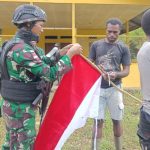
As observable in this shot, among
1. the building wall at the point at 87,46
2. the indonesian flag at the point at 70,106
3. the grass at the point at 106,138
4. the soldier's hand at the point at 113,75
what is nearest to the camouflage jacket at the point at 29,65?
the indonesian flag at the point at 70,106

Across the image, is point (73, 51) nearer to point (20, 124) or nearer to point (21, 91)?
point (21, 91)

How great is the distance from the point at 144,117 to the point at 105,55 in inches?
77.3

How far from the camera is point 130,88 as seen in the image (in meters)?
14.2

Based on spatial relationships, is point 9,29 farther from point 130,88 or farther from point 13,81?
point 13,81

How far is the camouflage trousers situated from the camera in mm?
3693

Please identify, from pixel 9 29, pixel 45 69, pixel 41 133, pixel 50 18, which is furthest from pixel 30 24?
pixel 9 29

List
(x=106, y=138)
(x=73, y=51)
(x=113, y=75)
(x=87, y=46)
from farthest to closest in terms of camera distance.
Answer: (x=87, y=46) < (x=106, y=138) < (x=113, y=75) < (x=73, y=51)

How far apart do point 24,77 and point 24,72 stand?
48 mm

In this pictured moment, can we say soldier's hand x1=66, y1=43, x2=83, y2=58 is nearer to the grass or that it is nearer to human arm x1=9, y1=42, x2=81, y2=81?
human arm x1=9, y1=42, x2=81, y2=81

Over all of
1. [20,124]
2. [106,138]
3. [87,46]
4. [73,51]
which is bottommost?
[106,138]

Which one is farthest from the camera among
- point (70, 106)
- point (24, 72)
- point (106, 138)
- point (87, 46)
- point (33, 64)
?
point (87, 46)

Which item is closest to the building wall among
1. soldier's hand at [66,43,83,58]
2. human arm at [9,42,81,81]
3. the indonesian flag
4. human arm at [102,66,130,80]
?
human arm at [102,66,130,80]

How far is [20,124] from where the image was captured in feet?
12.1

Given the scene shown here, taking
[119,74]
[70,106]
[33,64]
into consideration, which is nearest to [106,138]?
[119,74]
